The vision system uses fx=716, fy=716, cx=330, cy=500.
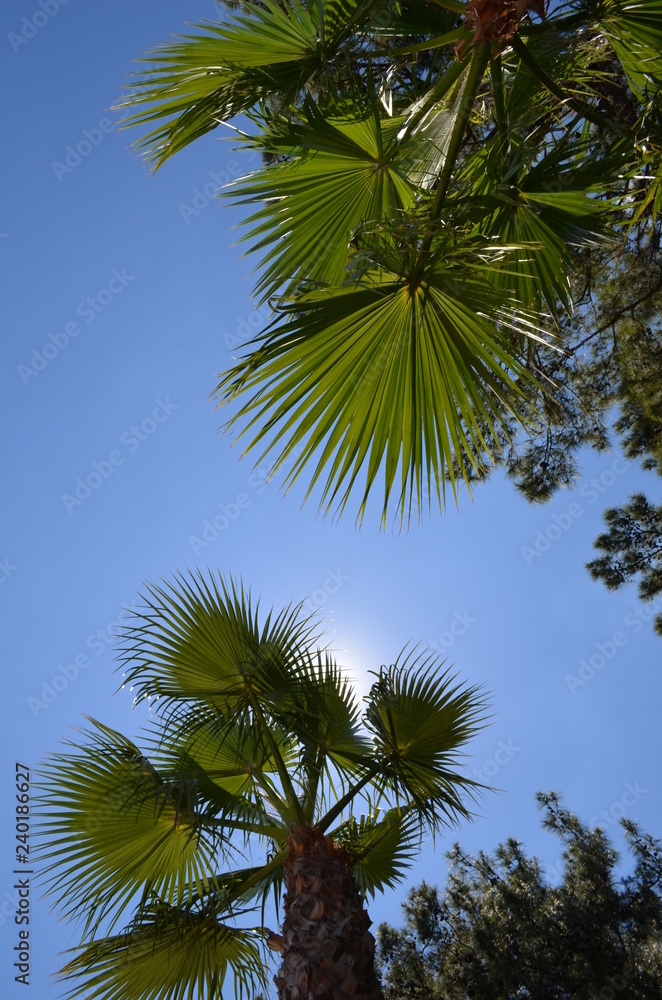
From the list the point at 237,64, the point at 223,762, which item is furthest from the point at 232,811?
the point at 237,64

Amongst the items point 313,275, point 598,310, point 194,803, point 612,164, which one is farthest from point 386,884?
point 598,310

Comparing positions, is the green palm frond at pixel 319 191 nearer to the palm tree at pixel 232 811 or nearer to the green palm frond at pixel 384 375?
→ the green palm frond at pixel 384 375

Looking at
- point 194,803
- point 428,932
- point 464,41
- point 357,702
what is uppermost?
point 464,41

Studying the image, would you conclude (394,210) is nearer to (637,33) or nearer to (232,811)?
(637,33)

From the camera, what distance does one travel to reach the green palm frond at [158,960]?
3.31 meters

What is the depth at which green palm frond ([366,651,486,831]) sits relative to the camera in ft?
13.1

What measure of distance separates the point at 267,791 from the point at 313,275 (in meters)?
2.67

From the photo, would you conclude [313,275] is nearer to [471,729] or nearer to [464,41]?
[464,41]

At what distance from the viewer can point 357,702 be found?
4551 mm

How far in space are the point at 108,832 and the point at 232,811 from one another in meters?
0.65

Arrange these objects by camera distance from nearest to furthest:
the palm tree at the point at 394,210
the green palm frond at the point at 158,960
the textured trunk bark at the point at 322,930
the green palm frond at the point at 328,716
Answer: the palm tree at the point at 394,210
the textured trunk bark at the point at 322,930
the green palm frond at the point at 158,960
the green palm frond at the point at 328,716

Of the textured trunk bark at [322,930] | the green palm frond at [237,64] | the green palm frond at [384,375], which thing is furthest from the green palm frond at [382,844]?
the green palm frond at [237,64]

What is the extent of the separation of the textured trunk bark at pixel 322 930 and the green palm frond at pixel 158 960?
503mm

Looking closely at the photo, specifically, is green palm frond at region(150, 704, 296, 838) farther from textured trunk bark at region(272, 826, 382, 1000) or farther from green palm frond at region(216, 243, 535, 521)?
green palm frond at region(216, 243, 535, 521)
